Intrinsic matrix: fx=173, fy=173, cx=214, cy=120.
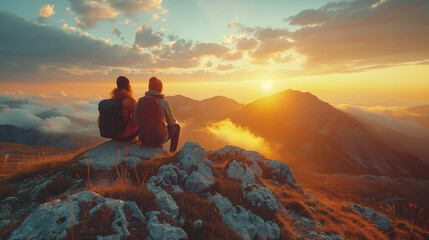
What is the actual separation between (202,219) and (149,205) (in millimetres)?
1522

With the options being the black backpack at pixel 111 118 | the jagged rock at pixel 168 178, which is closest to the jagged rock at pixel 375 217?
the jagged rock at pixel 168 178

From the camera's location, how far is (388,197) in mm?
99000

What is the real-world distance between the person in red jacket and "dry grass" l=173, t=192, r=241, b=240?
611 cm

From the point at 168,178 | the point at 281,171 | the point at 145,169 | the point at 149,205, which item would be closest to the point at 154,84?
the point at 145,169

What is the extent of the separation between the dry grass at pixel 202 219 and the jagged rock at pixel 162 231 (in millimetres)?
695

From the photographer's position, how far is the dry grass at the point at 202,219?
4.41 metres

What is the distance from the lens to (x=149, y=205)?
460 centimetres

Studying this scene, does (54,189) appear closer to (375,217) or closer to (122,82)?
(122,82)

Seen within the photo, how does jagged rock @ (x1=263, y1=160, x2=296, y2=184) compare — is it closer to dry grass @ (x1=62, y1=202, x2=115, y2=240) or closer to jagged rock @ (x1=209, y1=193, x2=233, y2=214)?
jagged rock @ (x1=209, y1=193, x2=233, y2=214)

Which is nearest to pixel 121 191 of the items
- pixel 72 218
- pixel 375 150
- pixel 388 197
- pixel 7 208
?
pixel 72 218

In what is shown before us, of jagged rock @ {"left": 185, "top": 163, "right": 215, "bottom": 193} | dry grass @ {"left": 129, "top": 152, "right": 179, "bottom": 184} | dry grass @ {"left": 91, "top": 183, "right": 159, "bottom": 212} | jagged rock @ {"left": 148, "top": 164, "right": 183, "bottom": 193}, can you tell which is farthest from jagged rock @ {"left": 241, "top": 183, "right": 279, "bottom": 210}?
dry grass @ {"left": 91, "top": 183, "right": 159, "bottom": 212}

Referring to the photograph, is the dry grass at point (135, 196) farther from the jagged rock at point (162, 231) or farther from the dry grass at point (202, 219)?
the dry grass at point (202, 219)

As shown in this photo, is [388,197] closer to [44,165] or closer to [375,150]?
[375,150]

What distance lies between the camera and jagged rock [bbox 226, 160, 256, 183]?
32.6 feet
